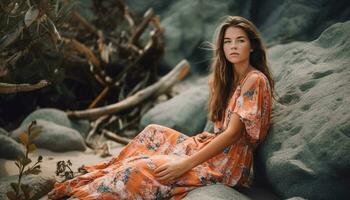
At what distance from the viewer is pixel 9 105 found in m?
6.74

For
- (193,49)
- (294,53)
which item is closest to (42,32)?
(294,53)

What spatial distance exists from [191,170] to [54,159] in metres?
2.33

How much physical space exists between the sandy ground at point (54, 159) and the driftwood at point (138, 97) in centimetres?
98

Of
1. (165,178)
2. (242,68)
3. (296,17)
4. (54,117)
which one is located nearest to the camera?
(165,178)

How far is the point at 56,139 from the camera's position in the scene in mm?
5402

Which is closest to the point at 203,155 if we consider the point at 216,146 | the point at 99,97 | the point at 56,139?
the point at 216,146

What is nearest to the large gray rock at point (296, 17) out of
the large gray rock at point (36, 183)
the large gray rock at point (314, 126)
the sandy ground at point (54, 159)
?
the large gray rock at point (314, 126)

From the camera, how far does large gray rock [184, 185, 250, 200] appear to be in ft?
9.94

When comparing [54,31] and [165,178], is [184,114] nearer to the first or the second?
[54,31]

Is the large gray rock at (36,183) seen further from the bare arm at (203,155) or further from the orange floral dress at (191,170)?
the bare arm at (203,155)

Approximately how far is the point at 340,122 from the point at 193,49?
630cm

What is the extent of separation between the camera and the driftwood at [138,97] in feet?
22.1

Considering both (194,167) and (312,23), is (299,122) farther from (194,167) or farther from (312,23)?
(312,23)

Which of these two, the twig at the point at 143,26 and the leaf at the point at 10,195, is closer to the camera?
the leaf at the point at 10,195
